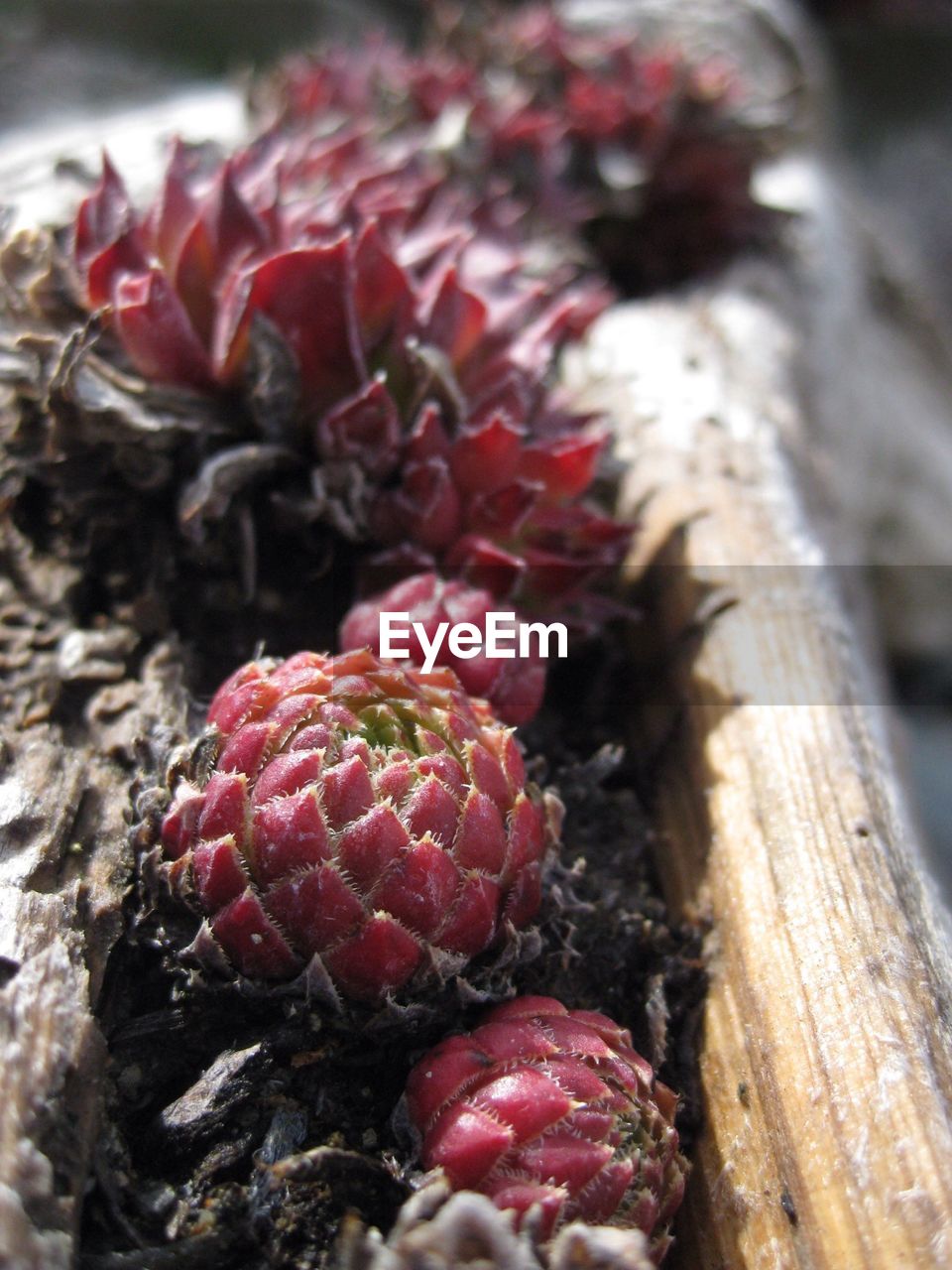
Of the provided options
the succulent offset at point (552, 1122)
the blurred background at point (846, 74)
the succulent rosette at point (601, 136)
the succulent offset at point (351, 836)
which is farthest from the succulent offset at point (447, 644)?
the succulent rosette at point (601, 136)

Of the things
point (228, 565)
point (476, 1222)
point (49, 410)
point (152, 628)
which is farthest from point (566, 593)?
point (476, 1222)

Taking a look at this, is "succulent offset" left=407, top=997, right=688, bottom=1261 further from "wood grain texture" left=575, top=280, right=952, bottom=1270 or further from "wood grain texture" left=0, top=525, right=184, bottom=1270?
"wood grain texture" left=0, top=525, right=184, bottom=1270

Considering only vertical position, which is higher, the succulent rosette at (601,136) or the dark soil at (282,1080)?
the succulent rosette at (601,136)

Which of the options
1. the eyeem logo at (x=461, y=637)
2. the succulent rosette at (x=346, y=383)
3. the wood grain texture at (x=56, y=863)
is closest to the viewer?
the wood grain texture at (x=56, y=863)

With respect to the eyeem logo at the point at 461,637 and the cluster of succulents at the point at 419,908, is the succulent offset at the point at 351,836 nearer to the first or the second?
the cluster of succulents at the point at 419,908

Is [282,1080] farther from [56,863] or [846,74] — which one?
[846,74]

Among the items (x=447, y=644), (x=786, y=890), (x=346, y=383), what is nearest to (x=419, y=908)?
(x=447, y=644)
